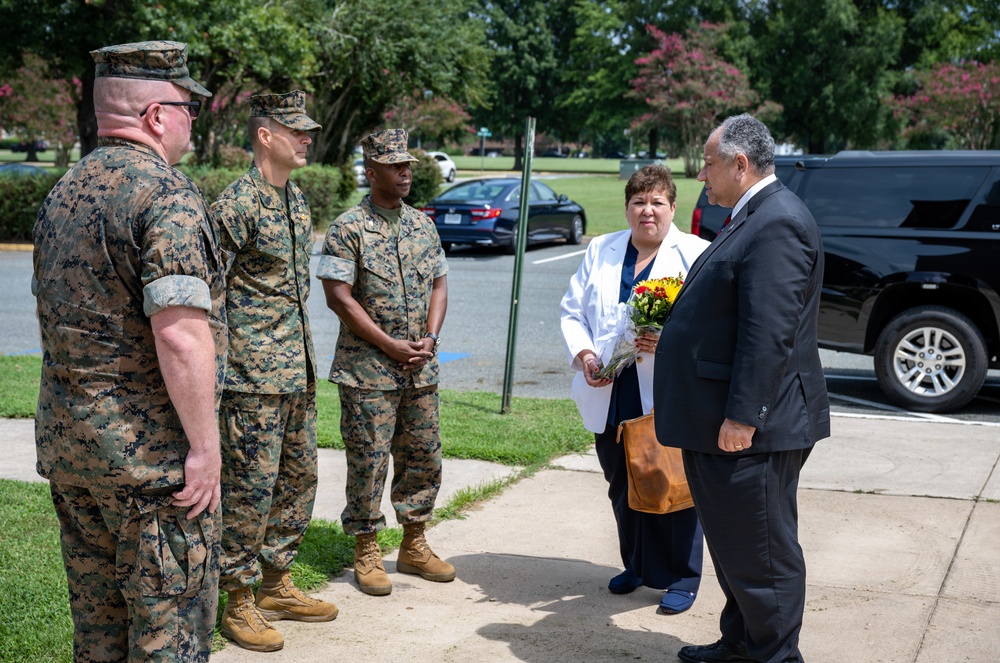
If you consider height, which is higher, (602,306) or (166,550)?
(602,306)

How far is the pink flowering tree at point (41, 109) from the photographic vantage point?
3516cm

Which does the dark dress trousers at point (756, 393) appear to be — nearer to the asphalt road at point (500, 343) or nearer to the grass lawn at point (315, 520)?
the grass lawn at point (315, 520)

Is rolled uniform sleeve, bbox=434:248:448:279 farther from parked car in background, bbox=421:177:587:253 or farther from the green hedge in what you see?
the green hedge

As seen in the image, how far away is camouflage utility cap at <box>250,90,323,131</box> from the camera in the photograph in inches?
166

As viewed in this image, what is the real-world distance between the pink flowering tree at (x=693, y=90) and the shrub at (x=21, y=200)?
2729cm

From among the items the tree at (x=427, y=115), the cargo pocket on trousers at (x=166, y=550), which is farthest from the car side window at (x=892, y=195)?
the tree at (x=427, y=115)

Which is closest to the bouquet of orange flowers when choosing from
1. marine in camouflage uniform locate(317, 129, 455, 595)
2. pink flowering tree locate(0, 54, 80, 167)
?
marine in camouflage uniform locate(317, 129, 455, 595)

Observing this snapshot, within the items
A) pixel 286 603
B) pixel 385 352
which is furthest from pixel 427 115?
pixel 286 603

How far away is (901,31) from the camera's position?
48.1 meters

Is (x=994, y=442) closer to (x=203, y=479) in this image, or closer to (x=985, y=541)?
(x=985, y=541)

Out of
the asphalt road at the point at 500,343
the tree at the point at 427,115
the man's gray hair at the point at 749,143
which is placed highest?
the tree at the point at 427,115

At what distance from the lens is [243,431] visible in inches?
162

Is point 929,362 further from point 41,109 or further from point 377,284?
point 41,109

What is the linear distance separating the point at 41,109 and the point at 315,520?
36.2 m
